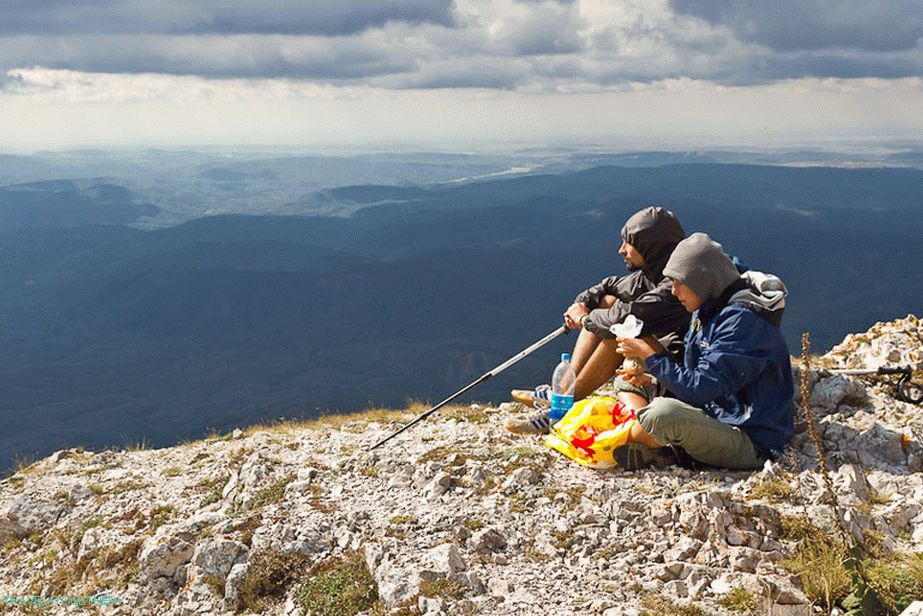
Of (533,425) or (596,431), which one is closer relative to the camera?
(596,431)

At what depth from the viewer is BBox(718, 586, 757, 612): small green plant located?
543cm

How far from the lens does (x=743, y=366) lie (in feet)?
23.4

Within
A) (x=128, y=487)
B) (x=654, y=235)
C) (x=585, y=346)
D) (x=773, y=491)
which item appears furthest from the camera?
(x=128, y=487)

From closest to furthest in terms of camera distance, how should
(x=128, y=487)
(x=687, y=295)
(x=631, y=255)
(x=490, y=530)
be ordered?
(x=490, y=530) → (x=687, y=295) → (x=631, y=255) → (x=128, y=487)

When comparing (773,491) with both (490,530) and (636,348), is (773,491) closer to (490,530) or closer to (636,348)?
(636,348)

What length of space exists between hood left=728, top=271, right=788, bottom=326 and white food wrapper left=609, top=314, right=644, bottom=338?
138 centimetres

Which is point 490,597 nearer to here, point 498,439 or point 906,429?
point 498,439

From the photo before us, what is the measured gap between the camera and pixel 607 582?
6.13 meters

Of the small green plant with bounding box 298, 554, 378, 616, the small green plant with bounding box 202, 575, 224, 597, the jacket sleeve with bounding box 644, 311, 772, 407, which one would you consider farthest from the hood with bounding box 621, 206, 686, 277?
the small green plant with bounding box 202, 575, 224, 597

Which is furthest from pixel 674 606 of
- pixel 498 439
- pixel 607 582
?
pixel 498 439

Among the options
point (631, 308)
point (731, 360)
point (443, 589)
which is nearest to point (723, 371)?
point (731, 360)

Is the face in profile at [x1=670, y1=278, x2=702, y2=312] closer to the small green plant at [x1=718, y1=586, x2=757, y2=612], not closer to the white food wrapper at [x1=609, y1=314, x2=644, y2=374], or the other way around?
the white food wrapper at [x1=609, y1=314, x2=644, y2=374]

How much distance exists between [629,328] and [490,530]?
10.1 ft

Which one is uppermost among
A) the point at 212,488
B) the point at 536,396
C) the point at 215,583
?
the point at 536,396
